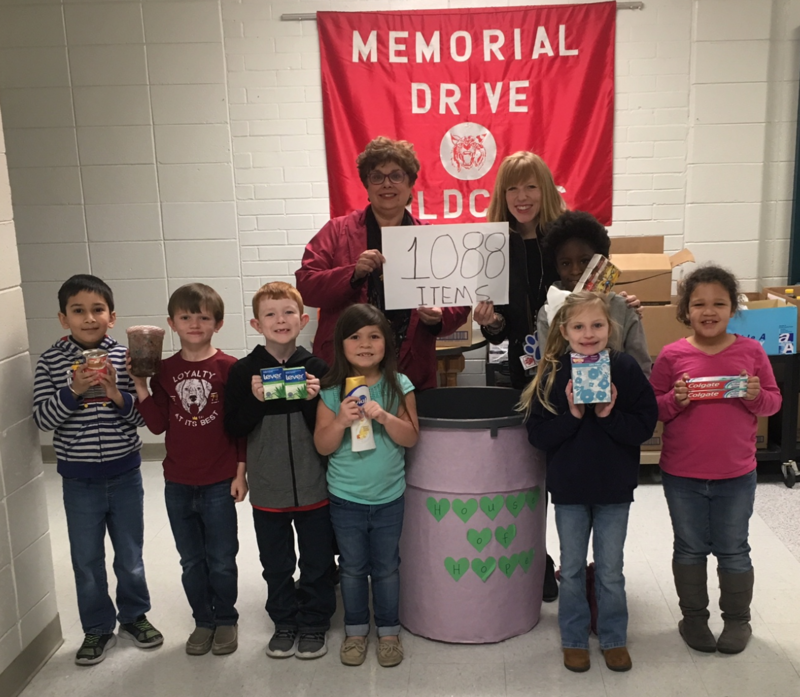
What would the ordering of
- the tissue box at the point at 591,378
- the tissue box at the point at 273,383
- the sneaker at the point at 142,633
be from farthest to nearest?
1. the sneaker at the point at 142,633
2. the tissue box at the point at 273,383
3. the tissue box at the point at 591,378

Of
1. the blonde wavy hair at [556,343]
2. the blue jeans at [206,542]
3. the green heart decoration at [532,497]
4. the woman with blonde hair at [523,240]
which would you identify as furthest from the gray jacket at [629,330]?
the blue jeans at [206,542]

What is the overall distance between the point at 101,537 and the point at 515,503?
1.31m

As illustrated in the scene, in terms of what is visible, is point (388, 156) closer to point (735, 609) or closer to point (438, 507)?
point (438, 507)

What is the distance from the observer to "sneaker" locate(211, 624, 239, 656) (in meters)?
2.38

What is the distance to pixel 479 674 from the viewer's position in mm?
2230

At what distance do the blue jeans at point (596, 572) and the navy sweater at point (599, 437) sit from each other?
Result: 68mm

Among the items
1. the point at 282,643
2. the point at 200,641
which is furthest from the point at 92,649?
the point at 282,643

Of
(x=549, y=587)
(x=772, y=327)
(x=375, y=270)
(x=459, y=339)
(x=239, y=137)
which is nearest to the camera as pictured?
(x=375, y=270)

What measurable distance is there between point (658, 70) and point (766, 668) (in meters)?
3.20

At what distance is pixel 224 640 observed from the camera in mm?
2389

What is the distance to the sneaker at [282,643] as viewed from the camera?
235 cm

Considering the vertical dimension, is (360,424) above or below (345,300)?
below

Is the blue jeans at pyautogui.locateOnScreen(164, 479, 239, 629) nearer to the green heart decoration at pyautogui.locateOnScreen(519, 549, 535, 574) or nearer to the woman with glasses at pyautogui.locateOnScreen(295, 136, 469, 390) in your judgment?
the woman with glasses at pyautogui.locateOnScreen(295, 136, 469, 390)

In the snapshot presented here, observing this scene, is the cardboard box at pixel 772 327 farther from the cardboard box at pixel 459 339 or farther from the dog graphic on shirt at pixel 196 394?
the dog graphic on shirt at pixel 196 394
